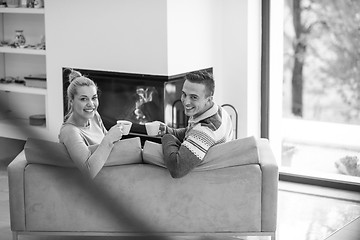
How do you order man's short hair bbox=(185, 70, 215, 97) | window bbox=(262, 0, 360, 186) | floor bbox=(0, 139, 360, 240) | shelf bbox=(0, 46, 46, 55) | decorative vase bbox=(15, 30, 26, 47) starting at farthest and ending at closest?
decorative vase bbox=(15, 30, 26, 47) < shelf bbox=(0, 46, 46, 55) < window bbox=(262, 0, 360, 186) < floor bbox=(0, 139, 360, 240) < man's short hair bbox=(185, 70, 215, 97)

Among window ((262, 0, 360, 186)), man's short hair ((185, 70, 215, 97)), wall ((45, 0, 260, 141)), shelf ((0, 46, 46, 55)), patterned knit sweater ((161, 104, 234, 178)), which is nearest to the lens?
patterned knit sweater ((161, 104, 234, 178))

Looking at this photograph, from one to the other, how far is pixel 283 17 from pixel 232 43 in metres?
0.44

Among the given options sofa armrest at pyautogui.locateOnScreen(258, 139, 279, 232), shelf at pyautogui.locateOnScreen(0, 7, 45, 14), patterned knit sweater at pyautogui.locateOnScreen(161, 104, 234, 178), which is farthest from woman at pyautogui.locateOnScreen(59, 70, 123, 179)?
shelf at pyautogui.locateOnScreen(0, 7, 45, 14)

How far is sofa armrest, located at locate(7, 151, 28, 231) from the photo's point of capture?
3.60 m

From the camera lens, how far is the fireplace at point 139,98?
523cm

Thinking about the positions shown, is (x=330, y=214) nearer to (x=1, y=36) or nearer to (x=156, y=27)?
(x=156, y=27)

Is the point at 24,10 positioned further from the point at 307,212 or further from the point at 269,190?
the point at 269,190

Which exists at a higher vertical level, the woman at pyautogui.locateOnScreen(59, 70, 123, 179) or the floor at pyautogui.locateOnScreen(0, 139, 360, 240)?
the woman at pyautogui.locateOnScreen(59, 70, 123, 179)

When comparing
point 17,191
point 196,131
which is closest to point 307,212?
point 196,131

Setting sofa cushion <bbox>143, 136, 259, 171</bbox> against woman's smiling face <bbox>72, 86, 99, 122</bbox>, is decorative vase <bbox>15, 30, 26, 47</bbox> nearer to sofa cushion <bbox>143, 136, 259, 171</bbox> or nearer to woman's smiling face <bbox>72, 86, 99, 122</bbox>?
woman's smiling face <bbox>72, 86, 99, 122</bbox>

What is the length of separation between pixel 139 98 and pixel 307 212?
1.54 m

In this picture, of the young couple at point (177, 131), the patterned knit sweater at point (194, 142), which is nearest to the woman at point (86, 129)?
the young couple at point (177, 131)

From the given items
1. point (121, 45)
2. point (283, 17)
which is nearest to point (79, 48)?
point (121, 45)

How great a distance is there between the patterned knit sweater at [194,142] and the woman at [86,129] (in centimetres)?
27
